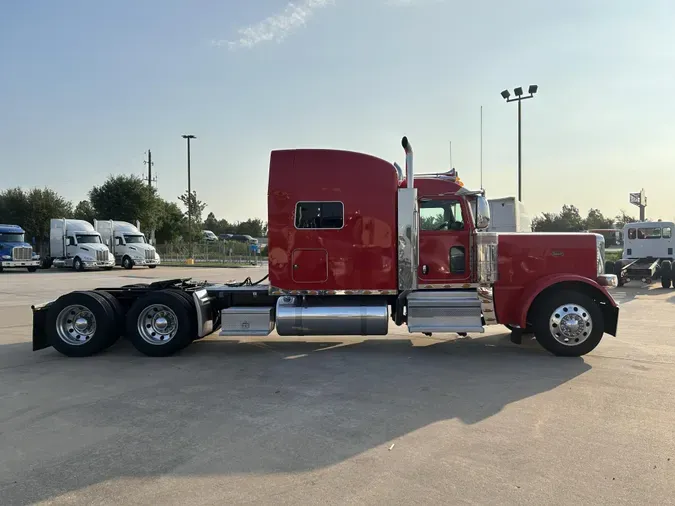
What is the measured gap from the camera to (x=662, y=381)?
612 centimetres

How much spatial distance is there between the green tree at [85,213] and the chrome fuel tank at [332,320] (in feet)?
179

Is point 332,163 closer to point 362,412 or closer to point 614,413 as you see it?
point 362,412

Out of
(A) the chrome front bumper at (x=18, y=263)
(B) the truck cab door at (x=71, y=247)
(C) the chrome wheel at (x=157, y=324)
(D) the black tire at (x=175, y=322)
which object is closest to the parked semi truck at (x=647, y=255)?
(D) the black tire at (x=175, y=322)

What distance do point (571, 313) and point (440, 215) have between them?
2.45m

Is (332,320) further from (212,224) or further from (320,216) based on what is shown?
(212,224)

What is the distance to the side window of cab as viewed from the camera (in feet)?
25.5

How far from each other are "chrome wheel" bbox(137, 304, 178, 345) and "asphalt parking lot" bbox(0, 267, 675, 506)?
352 millimetres

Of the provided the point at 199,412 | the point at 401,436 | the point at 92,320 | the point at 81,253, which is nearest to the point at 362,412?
the point at 401,436

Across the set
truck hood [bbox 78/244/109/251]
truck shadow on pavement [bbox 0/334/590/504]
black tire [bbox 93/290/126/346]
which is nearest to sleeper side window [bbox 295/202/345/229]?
truck shadow on pavement [bbox 0/334/590/504]

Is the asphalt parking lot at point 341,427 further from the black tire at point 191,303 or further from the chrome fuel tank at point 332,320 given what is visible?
the black tire at point 191,303

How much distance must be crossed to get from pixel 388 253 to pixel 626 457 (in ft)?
13.9

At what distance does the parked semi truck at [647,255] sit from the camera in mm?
19031

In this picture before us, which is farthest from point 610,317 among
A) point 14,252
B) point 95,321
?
point 14,252

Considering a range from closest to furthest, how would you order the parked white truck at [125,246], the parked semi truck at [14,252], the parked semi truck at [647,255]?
the parked semi truck at [647,255] → the parked semi truck at [14,252] → the parked white truck at [125,246]
